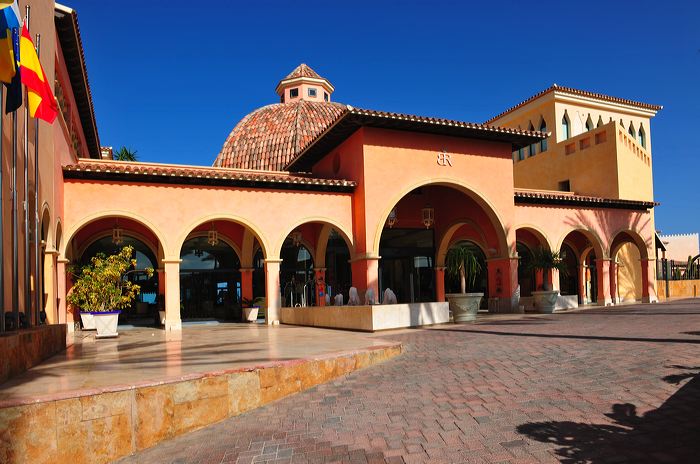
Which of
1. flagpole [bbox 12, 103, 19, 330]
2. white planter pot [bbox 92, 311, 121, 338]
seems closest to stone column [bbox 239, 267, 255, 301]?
white planter pot [bbox 92, 311, 121, 338]

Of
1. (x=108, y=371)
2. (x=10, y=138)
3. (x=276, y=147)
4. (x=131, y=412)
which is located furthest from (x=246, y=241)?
(x=131, y=412)

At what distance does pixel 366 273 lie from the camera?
18.8 meters

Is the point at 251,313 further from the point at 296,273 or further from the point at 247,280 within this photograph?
the point at 296,273

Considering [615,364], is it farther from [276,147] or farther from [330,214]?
[276,147]

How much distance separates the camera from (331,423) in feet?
19.2

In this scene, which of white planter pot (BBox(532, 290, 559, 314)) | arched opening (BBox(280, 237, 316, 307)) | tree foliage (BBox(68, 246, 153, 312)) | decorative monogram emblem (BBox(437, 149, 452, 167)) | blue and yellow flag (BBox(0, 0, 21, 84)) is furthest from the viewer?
arched opening (BBox(280, 237, 316, 307))

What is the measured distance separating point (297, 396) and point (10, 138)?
5.96m

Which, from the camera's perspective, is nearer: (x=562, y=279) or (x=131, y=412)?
(x=131, y=412)

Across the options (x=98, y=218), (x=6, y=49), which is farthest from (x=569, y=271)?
(x=6, y=49)

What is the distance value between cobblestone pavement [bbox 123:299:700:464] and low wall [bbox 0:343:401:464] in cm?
18

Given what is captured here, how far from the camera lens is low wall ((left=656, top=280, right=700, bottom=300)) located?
31.6 meters

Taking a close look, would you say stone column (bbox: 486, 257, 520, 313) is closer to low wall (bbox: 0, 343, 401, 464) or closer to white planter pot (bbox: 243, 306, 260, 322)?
white planter pot (bbox: 243, 306, 260, 322)

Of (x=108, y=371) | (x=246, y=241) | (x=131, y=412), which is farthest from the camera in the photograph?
(x=246, y=241)

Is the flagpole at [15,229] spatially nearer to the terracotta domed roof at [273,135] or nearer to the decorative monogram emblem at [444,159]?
the decorative monogram emblem at [444,159]
